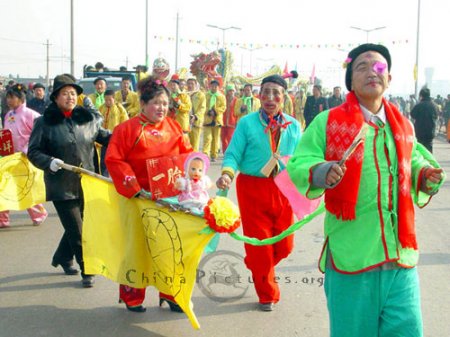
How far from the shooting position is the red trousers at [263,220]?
505 centimetres

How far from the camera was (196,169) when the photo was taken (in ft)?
15.4

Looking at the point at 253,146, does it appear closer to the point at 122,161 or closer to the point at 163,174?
the point at 163,174

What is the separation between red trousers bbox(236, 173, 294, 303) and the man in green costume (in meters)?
1.84

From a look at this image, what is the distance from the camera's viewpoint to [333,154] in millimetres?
3143

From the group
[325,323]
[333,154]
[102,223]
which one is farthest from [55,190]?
[333,154]

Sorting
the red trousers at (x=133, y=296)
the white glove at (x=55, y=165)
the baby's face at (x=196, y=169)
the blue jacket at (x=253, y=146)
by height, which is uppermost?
the blue jacket at (x=253, y=146)

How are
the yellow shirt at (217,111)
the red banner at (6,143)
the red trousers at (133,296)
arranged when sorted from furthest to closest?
1. the yellow shirt at (217,111)
2. the red banner at (6,143)
3. the red trousers at (133,296)

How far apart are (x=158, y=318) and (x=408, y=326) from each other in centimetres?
242

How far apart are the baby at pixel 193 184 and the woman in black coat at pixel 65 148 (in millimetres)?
1408

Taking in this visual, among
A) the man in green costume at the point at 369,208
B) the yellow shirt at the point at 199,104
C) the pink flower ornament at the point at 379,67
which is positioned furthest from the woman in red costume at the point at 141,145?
the yellow shirt at the point at 199,104

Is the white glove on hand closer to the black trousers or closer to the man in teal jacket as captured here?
the man in teal jacket

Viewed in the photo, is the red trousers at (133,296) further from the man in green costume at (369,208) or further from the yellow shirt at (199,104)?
the yellow shirt at (199,104)

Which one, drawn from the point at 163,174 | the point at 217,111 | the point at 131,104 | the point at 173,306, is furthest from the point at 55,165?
the point at 217,111

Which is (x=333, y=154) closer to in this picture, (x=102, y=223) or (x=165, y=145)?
(x=165, y=145)
